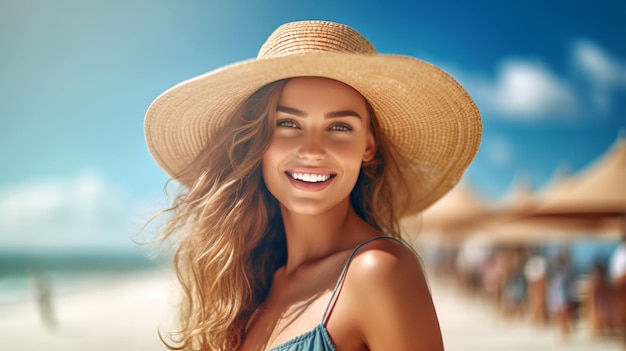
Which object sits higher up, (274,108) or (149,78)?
(149,78)

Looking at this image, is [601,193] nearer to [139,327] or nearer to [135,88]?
[139,327]

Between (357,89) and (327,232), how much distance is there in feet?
1.50

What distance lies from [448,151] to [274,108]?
27.1 inches

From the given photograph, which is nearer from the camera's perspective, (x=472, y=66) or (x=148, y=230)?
(x=148, y=230)

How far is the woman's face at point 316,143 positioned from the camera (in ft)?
5.70

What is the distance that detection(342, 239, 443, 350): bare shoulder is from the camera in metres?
1.45

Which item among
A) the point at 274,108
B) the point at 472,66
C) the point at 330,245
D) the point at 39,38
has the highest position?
the point at 472,66

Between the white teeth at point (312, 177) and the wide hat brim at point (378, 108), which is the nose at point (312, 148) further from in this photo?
the wide hat brim at point (378, 108)

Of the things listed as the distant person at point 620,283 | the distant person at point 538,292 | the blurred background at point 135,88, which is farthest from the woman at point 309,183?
the blurred background at point 135,88

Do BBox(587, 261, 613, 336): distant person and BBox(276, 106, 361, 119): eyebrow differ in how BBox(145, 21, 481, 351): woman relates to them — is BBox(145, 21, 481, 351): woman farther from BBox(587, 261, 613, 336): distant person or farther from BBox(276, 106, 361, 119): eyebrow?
BBox(587, 261, 613, 336): distant person

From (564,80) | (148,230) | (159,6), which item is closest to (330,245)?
(148,230)

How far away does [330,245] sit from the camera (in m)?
1.96

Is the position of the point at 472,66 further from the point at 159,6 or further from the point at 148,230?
the point at 148,230

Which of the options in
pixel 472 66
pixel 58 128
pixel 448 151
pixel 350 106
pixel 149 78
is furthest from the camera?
pixel 472 66
